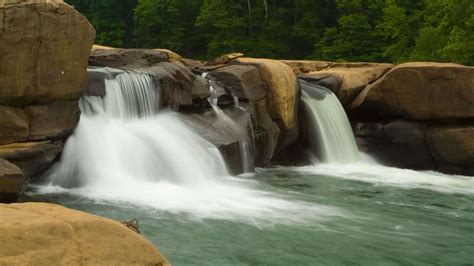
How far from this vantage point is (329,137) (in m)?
16.3

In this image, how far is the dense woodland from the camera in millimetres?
24375

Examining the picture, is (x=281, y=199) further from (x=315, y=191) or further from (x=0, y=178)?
(x=0, y=178)

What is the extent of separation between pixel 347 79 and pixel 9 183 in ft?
40.6

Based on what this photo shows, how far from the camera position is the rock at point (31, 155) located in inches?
343

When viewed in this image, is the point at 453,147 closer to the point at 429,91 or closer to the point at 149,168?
the point at 429,91

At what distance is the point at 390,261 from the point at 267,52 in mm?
29705

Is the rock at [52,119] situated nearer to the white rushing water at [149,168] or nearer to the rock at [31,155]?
the rock at [31,155]

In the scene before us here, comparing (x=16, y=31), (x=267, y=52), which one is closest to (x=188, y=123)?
(x=16, y=31)

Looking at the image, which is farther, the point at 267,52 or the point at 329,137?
the point at 267,52

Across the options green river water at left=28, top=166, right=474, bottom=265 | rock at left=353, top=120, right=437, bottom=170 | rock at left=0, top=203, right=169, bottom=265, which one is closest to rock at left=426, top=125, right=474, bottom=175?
rock at left=353, top=120, right=437, bottom=170

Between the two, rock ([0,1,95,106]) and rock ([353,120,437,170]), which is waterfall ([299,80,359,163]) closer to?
rock ([353,120,437,170])

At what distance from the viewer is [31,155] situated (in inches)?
353

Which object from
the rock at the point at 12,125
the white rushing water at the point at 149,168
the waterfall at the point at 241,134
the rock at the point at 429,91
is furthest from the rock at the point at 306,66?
the rock at the point at 12,125

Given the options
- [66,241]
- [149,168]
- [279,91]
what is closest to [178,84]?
[279,91]
